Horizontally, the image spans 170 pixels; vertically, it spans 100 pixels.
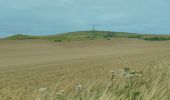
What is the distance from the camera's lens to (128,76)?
20.8ft

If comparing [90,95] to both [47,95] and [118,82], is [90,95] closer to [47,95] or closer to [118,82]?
[47,95]

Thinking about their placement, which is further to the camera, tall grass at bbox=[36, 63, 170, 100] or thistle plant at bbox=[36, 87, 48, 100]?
tall grass at bbox=[36, 63, 170, 100]

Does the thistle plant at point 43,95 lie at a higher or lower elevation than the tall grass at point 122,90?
higher

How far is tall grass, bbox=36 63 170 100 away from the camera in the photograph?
566 centimetres

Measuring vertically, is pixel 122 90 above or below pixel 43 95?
below

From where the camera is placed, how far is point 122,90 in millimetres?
6422

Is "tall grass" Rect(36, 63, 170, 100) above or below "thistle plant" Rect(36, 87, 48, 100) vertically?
below

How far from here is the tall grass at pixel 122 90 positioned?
5.66 metres

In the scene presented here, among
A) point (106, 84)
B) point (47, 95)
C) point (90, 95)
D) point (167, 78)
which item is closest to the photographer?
point (47, 95)

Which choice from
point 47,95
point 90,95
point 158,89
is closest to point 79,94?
point 90,95

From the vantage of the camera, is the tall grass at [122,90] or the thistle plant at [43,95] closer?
the thistle plant at [43,95]

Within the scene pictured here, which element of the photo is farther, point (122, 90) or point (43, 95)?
point (122, 90)

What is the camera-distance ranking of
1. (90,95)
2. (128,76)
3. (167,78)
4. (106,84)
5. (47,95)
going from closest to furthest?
(47,95)
(90,95)
(128,76)
(106,84)
(167,78)

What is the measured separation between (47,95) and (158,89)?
6.23ft
